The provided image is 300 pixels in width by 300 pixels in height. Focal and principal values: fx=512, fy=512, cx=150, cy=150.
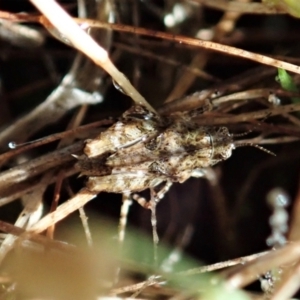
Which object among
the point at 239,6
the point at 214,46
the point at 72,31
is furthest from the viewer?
the point at 239,6

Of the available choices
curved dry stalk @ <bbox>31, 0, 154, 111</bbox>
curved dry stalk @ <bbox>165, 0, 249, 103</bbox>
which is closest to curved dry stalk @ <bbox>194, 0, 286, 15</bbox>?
curved dry stalk @ <bbox>165, 0, 249, 103</bbox>

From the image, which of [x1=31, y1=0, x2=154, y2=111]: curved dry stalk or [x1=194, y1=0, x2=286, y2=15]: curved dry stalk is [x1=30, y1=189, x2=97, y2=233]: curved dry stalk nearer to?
[x1=31, y1=0, x2=154, y2=111]: curved dry stalk

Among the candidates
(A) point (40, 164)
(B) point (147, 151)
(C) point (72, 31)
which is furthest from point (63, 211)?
(C) point (72, 31)

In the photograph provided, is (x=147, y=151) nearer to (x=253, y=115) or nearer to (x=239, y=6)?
(x=253, y=115)

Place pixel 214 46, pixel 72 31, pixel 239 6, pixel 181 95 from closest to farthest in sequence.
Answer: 1. pixel 72 31
2. pixel 214 46
3. pixel 239 6
4. pixel 181 95

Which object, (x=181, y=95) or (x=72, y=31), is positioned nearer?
(x=72, y=31)

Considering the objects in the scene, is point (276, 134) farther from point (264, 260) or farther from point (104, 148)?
point (264, 260)
